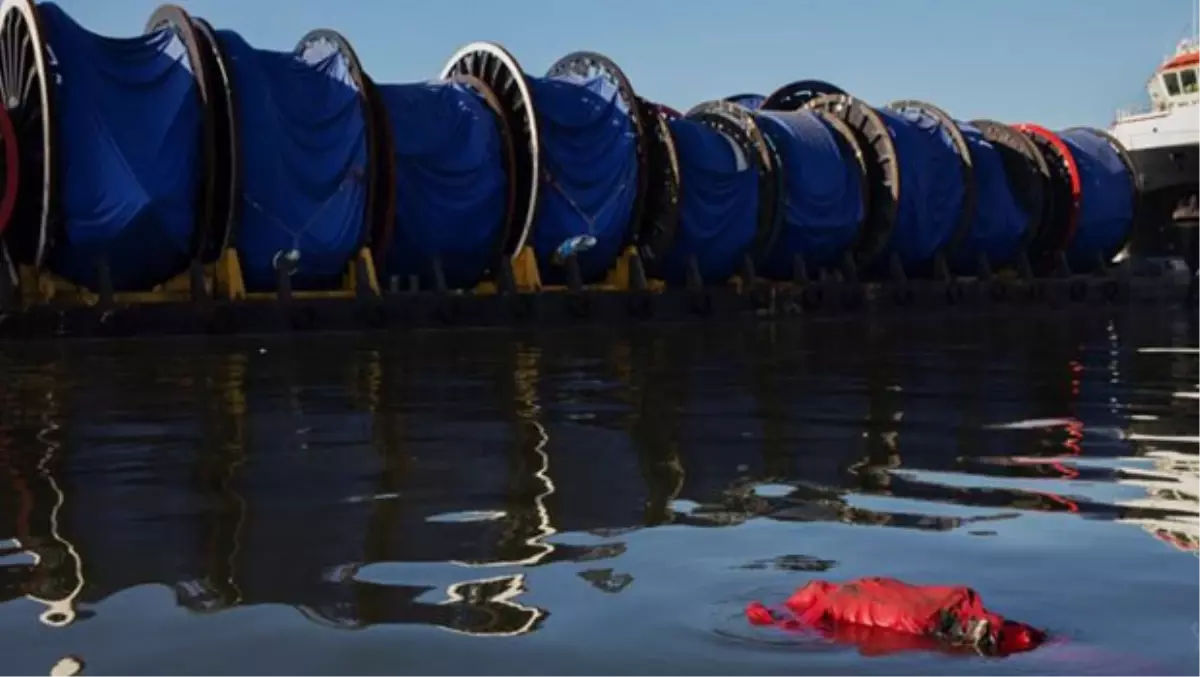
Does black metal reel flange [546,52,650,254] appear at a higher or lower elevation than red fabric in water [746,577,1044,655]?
higher

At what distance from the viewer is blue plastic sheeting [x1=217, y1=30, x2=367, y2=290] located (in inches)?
755

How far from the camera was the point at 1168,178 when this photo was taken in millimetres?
38594

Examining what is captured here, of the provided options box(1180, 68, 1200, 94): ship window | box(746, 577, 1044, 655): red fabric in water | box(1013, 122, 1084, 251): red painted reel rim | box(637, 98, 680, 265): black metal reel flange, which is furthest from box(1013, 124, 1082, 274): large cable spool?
box(746, 577, 1044, 655): red fabric in water

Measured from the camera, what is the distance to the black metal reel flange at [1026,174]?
32.2 m

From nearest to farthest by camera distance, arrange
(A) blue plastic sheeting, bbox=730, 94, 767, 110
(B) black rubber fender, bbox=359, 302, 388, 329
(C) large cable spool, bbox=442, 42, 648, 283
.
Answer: (B) black rubber fender, bbox=359, 302, 388, 329 → (C) large cable spool, bbox=442, 42, 648, 283 → (A) blue plastic sheeting, bbox=730, 94, 767, 110

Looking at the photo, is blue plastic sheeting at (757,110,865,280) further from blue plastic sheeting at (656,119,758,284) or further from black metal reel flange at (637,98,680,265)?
black metal reel flange at (637,98,680,265)

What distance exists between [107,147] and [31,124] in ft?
5.92

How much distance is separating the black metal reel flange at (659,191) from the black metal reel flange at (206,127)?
8.30 m

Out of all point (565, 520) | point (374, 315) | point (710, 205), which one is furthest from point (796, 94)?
point (565, 520)

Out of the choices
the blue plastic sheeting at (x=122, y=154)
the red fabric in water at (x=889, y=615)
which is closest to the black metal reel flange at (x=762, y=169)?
the blue plastic sheeting at (x=122, y=154)

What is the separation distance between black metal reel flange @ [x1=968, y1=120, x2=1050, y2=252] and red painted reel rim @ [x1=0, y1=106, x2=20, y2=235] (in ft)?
74.2

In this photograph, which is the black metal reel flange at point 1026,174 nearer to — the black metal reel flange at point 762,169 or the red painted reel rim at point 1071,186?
the red painted reel rim at point 1071,186

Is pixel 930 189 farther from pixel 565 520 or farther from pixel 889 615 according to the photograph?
pixel 889 615

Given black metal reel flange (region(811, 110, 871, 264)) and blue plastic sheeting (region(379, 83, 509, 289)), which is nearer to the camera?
blue plastic sheeting (region(379, 83, 509, 289))
